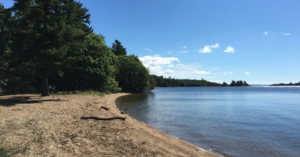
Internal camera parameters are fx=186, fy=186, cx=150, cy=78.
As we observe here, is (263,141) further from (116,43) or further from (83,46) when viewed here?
(116,43)

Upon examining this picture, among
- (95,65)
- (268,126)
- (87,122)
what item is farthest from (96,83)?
(268,126)

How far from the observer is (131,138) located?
715 centimetres

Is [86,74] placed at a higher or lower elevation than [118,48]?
lower

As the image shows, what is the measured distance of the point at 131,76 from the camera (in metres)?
54.1

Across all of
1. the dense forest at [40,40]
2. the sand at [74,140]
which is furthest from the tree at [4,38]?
the sand at [74,140]

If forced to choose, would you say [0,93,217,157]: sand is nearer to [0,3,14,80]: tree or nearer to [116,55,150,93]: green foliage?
[0,3,14,80]: tree

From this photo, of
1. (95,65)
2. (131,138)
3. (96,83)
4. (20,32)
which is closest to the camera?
(131,138)

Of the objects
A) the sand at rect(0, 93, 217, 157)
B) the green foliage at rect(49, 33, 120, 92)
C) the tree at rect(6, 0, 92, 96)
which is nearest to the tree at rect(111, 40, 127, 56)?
the green foliage at rect(49, 33, 120, 92)

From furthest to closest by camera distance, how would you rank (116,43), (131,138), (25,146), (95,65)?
(116,43)
(95,65)
(131,138)
(25,146)

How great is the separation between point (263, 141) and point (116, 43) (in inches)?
2951

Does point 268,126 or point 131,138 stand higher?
point 131,138

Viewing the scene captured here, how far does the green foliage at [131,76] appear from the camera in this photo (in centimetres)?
5350

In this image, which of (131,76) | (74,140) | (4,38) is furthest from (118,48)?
(74,140)

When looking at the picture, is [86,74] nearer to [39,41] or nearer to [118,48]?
[39,41]
